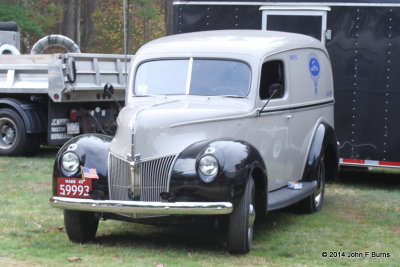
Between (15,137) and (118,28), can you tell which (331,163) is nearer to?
(15,137)

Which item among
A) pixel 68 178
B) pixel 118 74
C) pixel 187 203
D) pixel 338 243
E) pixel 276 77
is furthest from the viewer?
pixel 118 74

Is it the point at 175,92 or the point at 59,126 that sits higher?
the point at 175,92

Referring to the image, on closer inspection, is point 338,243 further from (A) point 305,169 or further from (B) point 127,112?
(B) point 127,112

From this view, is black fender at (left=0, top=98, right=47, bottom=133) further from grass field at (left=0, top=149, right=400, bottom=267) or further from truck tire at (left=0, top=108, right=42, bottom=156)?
grass field at (left=0, top=149, right=400, bottom=267)

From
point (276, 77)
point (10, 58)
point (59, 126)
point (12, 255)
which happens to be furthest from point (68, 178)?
point (10, 58)

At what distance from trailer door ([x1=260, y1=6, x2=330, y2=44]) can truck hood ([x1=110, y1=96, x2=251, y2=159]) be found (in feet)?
12.6

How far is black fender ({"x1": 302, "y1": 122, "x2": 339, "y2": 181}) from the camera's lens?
930 cm

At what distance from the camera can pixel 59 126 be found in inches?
556

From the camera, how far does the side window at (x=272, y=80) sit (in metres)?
8.31

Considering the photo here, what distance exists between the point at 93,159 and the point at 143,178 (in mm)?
538

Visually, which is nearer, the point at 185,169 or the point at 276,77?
the point at 185,169

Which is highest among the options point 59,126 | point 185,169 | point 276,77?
point 276,77

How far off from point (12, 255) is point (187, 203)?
1573mm

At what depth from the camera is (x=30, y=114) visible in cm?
1430
